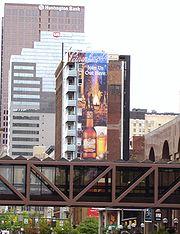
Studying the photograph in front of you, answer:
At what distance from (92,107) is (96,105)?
3.62 ft

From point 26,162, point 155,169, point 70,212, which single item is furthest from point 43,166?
point 70,212

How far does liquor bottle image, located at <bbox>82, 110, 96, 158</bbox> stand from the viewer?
155375mm

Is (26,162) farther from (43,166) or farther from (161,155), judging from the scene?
(161,155)

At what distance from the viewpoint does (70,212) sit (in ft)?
551

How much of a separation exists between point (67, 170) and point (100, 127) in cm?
10412

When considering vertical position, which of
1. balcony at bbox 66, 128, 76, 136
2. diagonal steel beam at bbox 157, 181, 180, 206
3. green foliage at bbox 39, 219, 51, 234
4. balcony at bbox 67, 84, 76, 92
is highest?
balcony at bbox 67, 84, 76, 92

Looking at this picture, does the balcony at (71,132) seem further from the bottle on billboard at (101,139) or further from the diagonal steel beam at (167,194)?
the diagonal steel beam at (167,194)

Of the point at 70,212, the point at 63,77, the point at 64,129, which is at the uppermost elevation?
the point at 63,77

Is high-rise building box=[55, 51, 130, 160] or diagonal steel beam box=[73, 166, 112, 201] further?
high-rise building box=[55, 51, 130, 160]

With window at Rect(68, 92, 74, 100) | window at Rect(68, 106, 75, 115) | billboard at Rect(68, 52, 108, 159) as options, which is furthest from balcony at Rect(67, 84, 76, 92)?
window at Rect(68, 106, 75, 115)

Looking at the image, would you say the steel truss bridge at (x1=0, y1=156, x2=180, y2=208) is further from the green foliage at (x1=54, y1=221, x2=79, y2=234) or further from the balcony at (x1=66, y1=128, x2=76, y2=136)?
the balcony at (x1=66, y1=128, x2=76, y2=136)

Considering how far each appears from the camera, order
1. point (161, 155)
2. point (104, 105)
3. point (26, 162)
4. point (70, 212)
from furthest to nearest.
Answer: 1. point (70, 212)
2. point (104, 105)
3. point (161, 155)
4. point (26, 162)

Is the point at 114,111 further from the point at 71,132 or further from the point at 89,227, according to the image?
the point at 89,227

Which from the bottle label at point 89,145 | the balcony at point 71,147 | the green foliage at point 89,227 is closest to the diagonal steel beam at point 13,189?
the green foliage at point 89,227
